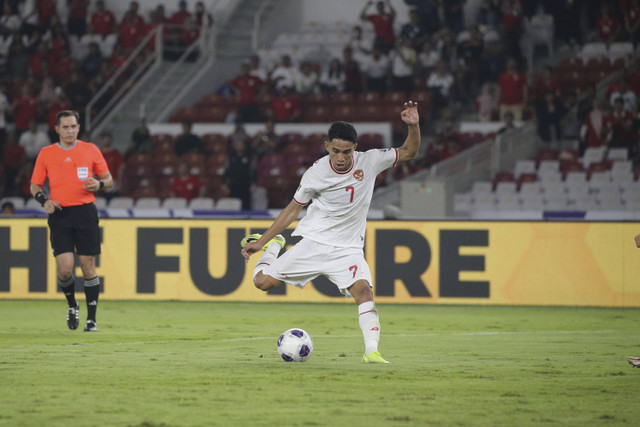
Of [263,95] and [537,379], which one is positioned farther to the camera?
[263,95]

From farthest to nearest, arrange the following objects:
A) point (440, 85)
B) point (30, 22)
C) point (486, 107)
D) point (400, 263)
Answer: point (30, 22) < point (440, 85) < point (486, 107) < point (400, 263)

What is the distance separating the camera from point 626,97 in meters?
22.7

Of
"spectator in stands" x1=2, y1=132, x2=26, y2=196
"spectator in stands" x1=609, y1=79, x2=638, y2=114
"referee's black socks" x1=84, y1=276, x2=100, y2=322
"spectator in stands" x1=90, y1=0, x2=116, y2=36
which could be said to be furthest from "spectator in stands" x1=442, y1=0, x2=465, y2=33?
"referee's black socks" x1=84, y1=276, x2=100, y2=322

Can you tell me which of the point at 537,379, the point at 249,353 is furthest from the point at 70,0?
the point at 537,379

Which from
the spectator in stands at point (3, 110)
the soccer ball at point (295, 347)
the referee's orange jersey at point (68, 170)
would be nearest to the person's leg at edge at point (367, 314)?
the soccer ball at point (295, 347)

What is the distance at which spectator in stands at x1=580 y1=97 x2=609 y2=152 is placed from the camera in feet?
73.4

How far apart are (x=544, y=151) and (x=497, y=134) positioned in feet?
3.56

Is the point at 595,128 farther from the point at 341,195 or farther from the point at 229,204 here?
the point at 341,195

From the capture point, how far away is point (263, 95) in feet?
85.9

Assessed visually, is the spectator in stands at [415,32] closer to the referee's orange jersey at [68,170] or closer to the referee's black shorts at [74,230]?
the referee's orange jersey at [68,170]

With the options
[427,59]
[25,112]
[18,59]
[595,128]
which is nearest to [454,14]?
[427,59]

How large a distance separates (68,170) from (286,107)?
13.5 metres

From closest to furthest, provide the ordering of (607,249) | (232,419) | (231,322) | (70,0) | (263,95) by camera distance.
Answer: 1. (232,419)
2. (231,322)
3. (607,249)
4. (263,95)
5. (70,0)

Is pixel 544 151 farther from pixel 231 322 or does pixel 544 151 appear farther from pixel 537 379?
pixel 537 379
